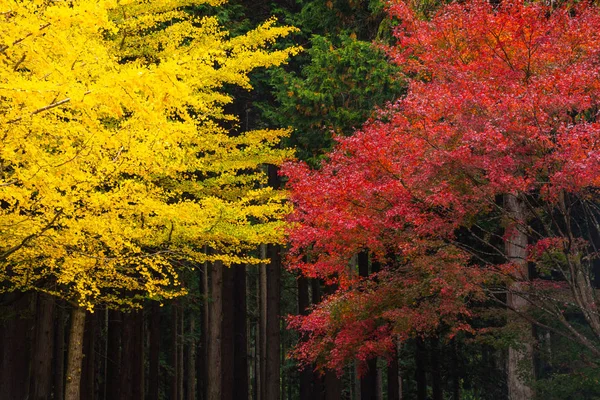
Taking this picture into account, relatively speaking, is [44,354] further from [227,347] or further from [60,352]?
[60,352]

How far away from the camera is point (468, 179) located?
11258 millimetres

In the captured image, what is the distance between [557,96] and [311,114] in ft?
31.8

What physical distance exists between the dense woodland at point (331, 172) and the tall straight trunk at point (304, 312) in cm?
395

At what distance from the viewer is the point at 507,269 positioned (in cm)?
1228

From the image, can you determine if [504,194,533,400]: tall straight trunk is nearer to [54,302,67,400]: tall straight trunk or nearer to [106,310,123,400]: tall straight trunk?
[106,310,123,400]: tall straight trunk

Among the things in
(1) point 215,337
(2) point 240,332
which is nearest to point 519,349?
(1) point 215,337

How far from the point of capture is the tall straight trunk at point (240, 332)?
2428 centimetres

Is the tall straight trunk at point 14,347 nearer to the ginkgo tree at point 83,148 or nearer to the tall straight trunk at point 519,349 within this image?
the ginkgo tree at point 83,148

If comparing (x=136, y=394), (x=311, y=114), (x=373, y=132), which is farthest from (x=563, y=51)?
(x=136, y=394)

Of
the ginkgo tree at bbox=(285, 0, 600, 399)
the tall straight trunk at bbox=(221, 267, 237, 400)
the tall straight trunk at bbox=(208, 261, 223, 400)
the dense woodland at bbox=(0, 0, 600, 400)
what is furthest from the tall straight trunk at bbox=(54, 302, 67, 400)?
the ginkgo tree at bbox=(285, 0, 600, 399)

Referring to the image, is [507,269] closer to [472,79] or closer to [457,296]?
[457,296]

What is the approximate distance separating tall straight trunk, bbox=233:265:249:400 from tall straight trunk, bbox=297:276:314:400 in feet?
6.48

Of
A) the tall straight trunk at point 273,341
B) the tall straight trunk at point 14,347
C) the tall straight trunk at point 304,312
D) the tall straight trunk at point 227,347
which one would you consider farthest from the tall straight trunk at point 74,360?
the tall straight trunk at point 304,312

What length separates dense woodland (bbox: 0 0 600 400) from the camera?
842cm
